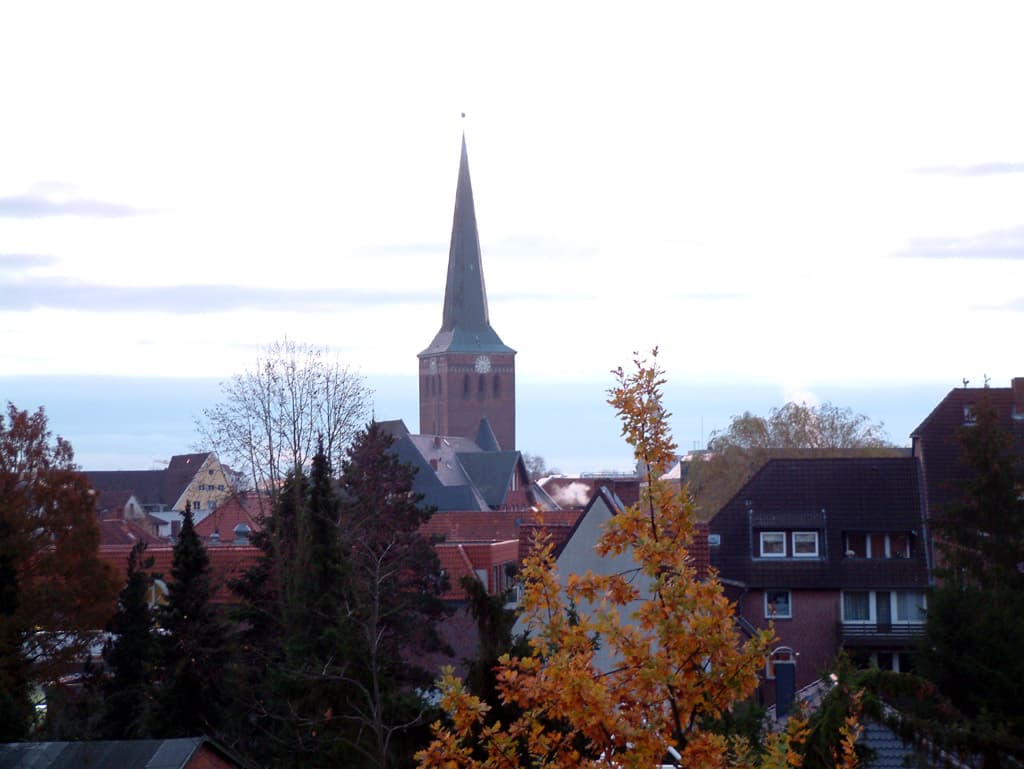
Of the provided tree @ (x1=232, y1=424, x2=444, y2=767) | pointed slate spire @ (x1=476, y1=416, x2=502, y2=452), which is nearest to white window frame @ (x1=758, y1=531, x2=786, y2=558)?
tree @ (x1=232, y1=424, x2=444, y2=767)

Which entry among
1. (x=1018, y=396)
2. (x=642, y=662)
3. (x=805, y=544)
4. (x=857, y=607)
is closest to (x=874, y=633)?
(x=857, y=607)

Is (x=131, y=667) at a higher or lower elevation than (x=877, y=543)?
lower

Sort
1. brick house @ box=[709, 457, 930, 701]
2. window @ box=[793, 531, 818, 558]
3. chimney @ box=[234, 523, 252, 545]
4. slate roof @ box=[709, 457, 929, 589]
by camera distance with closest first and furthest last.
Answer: brick house @ box=[709, 457, 930, 701]
slate roof @ box=[709, 457, 929, 589]
window @ box=[793, 531, 818, 558]
chimney @ box=[234, 523, 252, 545]

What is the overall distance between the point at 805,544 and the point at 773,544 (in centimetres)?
96

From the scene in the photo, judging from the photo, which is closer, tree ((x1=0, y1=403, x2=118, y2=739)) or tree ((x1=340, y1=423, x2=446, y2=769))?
tree ((x1=340, y1=423, x2=446, y2=769))

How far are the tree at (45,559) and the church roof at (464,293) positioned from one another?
8790 centimetres

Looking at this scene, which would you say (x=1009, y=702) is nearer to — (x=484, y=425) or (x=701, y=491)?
→ (x=701, y=491)

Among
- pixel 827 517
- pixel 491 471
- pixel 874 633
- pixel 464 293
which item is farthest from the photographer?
pixel 464 293

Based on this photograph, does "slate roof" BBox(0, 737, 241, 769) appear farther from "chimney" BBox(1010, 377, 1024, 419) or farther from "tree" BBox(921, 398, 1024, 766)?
"chimney" BBox(1010, 377, 1024, 419)

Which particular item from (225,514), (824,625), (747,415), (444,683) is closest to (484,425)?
(747,415)

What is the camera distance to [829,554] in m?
41.3

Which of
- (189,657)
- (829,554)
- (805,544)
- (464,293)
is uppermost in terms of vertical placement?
(464,293)

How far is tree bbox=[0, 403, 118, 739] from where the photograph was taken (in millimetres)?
29297

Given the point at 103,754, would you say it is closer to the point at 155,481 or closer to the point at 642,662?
the point at 642,662
